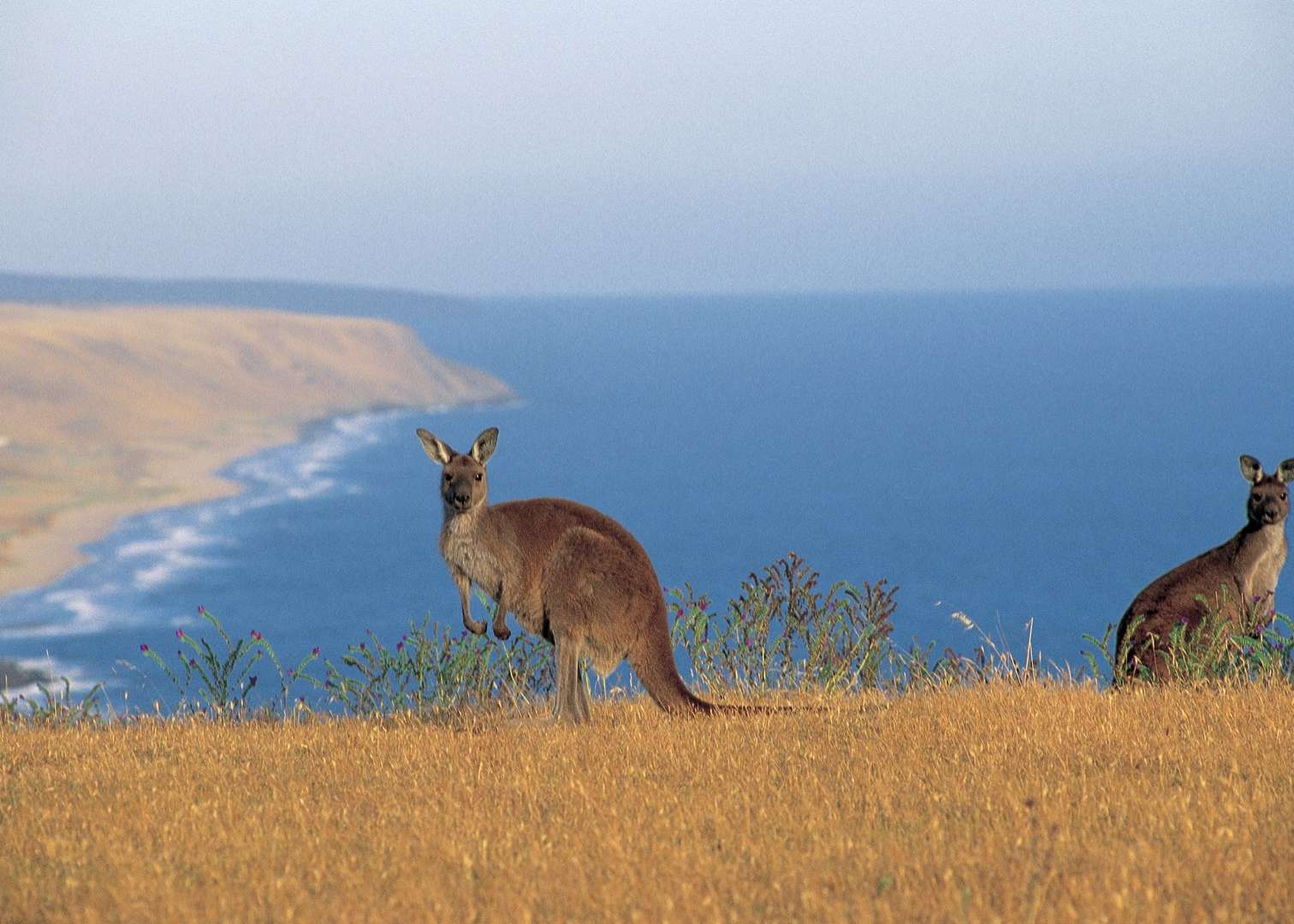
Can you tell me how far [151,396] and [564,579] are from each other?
13022cm

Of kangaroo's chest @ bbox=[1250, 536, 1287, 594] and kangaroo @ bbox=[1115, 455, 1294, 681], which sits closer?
kangaroo @ bbox=[1115, 455, 1294, 681]

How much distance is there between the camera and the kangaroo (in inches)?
379

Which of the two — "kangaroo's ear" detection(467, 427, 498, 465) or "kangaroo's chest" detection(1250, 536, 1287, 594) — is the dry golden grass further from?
"kangaroo's ear" detection(467, 427, 498, 465)

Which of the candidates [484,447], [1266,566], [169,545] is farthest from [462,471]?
[169,545]

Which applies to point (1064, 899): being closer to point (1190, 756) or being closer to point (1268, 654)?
point (1190, 756)

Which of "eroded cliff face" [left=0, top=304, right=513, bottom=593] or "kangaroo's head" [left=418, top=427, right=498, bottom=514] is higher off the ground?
"eroded cliff face" [left=0, top=304, right=513, bottom=593]

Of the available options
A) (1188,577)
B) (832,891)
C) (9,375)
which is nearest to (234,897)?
(832,891)

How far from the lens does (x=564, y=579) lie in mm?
8680

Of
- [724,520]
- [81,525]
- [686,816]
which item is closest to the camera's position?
[686,816]

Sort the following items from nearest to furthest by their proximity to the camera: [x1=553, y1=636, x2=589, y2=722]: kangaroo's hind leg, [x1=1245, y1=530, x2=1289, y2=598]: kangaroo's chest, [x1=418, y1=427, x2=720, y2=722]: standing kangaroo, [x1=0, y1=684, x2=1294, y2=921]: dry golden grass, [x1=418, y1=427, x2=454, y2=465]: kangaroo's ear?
1. [x1=0, y1=684, x2=1294, y2=921]: dry golden grass
2. [x1=418, y1=427, x2=720, y2=722]: standing kangaroo
3. [x1=553, y1=636, x2=589, y2=722]: kangaroo's hind leg
4. [x1=418, y1=427, x2=454, y2=465]: kangaroo's ear
5. [x1=1245, y1=530, x2=1289, y2=598]: kangaroo's chest

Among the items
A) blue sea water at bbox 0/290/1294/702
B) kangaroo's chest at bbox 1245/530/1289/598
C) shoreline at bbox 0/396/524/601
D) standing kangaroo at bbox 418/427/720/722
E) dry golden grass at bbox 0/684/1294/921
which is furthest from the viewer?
blue sea water at bbox 0/290/1294/702

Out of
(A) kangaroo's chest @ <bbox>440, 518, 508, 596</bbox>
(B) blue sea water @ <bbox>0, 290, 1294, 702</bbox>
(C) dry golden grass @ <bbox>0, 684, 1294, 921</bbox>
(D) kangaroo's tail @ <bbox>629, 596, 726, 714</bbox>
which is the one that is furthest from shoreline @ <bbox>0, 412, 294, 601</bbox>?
(C) dry golden grass @ <bbox>0, 684, 1294, 921</bbox>

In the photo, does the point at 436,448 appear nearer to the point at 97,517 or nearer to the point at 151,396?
the point at 97,517

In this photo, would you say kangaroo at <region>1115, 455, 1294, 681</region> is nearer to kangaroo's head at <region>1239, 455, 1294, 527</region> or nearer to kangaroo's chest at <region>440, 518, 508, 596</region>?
kangaroo's head at <region>1239, 455, 1294, 527</region>
